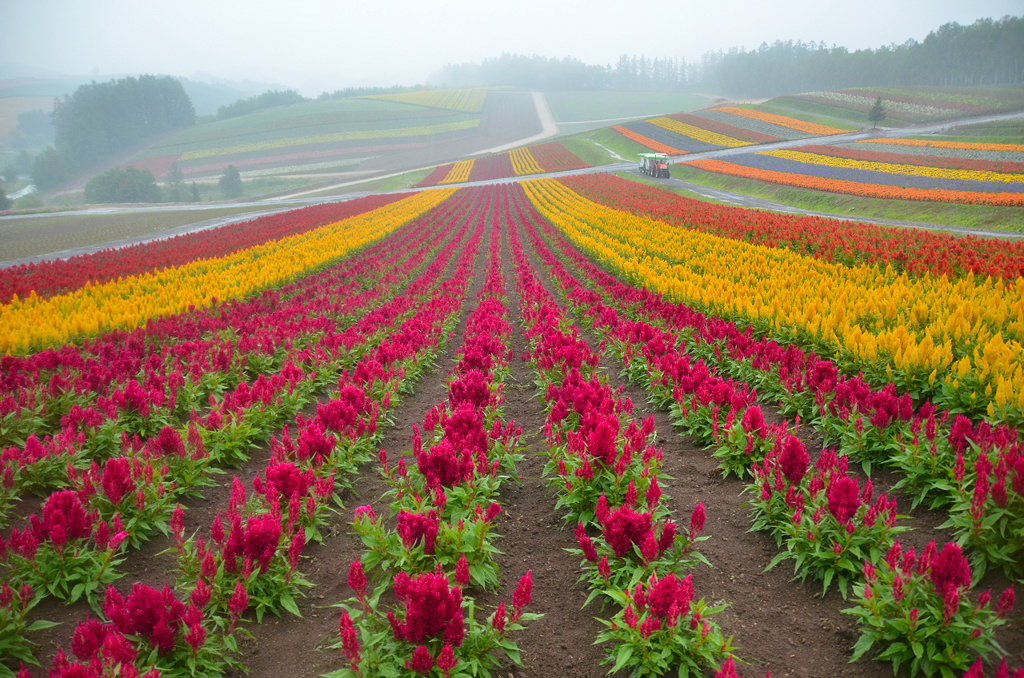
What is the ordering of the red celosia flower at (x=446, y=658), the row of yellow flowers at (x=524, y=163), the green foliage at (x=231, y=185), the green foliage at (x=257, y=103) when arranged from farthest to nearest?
the green foliage at (x=257, y=103)
the green foliage at (x=231, y=185)
the row of yellow flowers at (x=524, y=163)
the red celosia flower at (x=446, y=658)

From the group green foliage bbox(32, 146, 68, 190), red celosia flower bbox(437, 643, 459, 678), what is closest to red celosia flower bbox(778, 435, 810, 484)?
red celosia flower bbox(437, 643, 459, 678)

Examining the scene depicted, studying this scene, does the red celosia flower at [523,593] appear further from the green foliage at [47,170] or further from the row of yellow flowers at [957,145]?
the green foliage at [47,170]

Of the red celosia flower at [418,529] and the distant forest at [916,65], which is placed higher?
the distant forest at [916,65]

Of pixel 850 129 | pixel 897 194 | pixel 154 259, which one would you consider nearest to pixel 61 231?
pixel 154 259

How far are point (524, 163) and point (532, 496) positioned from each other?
226ft

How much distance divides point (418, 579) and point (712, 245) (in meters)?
16.2

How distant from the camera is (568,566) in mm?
4371

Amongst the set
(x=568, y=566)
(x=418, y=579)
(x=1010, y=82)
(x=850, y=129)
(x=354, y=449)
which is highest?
(x=1010, y=82)

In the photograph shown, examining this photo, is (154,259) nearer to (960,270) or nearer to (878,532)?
(878,532)

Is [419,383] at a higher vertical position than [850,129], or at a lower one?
lower

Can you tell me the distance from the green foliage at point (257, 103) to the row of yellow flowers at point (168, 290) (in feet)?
428

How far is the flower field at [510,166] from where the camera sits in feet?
208

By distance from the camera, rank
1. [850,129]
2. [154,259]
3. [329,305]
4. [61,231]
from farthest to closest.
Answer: [850,129]
[61,231]
[154,259]
[329,305]

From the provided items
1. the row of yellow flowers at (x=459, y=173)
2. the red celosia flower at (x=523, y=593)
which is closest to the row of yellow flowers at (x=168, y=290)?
the red celosia flower at (x=523, y=593)
